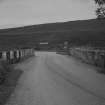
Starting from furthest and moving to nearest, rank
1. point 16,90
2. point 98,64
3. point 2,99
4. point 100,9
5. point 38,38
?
point 38,38 < point 98,64 < point 100,9 < point 16,90 < point 2,99

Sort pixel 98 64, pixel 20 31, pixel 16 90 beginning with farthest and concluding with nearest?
pixel 20 31 < pixel 98 64 < pixel 16 90

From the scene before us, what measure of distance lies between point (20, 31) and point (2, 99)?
378 feet

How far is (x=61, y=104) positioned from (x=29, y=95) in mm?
1416

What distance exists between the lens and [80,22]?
109 meters

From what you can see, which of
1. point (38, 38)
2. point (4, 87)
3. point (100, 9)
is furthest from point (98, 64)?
point (38, 38)

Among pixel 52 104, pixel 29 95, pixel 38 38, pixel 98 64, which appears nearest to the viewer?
pixel 52 104

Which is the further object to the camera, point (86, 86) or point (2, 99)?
point (86, 86)

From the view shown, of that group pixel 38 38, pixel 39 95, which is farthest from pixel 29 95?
pixel 38 38

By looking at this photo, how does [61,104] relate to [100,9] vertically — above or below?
below

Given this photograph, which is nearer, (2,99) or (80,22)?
(2,99)

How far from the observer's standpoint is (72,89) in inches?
298

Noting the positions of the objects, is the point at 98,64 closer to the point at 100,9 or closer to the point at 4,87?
the point at 100,9

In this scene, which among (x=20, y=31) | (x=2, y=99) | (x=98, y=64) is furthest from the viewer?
(x=20, y=31)

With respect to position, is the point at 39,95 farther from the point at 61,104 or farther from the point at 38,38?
the point at 38,38
